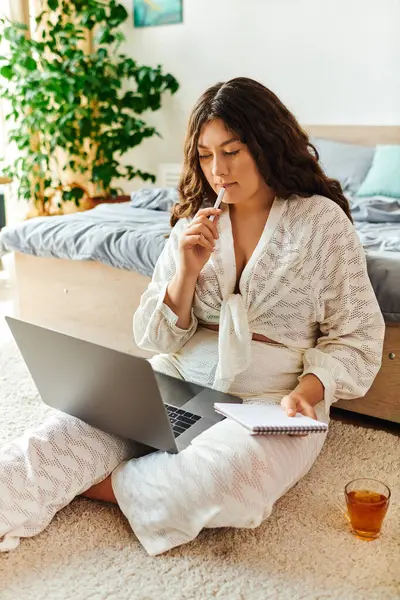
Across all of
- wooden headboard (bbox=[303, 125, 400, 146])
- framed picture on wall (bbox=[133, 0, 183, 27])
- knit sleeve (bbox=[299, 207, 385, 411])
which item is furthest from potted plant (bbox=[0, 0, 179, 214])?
knit sleeve (bbox=[299, 207, 385, 411])

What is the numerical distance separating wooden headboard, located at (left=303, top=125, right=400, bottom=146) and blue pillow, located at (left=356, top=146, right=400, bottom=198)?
29 centimetres

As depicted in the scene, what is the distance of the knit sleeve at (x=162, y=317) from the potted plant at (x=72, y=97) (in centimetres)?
224

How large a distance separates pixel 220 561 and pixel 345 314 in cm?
57

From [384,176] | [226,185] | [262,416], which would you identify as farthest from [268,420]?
[384,176]

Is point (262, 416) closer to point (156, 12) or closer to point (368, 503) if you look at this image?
point (368, 503)

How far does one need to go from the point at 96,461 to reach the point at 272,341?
46 centimetres

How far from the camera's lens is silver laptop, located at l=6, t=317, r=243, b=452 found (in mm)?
1208

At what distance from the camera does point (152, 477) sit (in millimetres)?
1305

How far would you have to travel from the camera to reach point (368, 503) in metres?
1.31

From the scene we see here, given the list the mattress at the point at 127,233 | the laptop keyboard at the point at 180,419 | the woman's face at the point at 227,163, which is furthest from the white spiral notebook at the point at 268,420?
the mattress at the point at 127,233

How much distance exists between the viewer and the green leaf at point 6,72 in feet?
12.0

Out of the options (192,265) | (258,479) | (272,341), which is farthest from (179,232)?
(258,479)

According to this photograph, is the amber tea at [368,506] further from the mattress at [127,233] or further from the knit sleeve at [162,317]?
the mattress at [127,233]

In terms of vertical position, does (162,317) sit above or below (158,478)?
above
